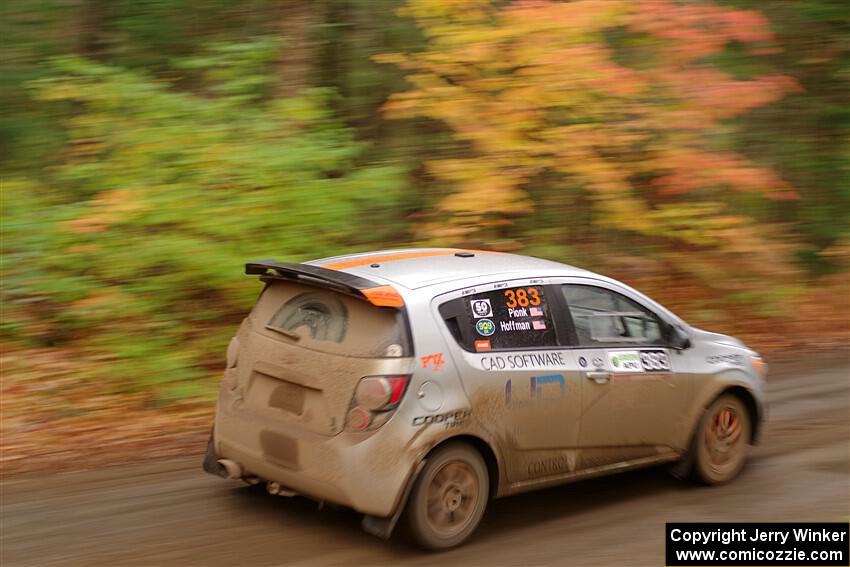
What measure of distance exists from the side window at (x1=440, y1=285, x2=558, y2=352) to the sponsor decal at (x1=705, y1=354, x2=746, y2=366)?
5.04 feet

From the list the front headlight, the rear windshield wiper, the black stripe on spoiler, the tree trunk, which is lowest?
the front headlight

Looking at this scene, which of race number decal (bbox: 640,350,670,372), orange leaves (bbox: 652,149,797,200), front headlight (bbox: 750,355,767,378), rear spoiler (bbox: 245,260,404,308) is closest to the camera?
rear spoiler (bbox: 245,260,404,308)

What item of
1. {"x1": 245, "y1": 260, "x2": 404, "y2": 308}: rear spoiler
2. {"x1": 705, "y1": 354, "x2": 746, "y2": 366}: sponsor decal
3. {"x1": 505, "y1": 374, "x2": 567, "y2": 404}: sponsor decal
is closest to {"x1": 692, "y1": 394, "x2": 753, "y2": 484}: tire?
{"x1": 705, "y1": 354, "x2": 746, "y2": 366}: sponsor decal

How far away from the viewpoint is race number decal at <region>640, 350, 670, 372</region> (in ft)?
23.3

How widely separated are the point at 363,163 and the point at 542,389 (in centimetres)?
663

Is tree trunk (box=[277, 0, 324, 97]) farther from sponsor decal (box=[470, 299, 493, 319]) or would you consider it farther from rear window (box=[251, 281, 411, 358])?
sponsor decal (box=[470, 299, 493, 319])

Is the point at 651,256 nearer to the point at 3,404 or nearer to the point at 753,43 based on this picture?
the point at 753,43

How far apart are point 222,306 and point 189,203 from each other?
45.1 inches

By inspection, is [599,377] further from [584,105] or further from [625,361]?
[584,105]

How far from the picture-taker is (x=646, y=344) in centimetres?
719

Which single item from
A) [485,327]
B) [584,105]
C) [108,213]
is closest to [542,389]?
[485,327]

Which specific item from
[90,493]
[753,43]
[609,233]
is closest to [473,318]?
[90,493]

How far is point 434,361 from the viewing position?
19.8 feet

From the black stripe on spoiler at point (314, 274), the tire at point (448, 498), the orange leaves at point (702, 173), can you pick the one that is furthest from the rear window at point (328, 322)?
the orange leaves at point (702, 173)
